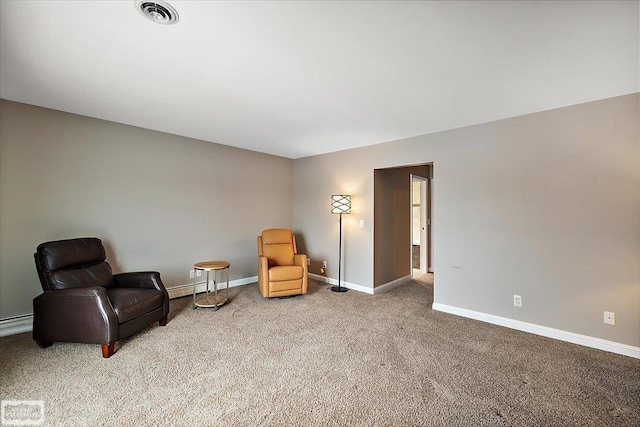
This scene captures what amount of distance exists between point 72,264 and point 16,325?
0.86m

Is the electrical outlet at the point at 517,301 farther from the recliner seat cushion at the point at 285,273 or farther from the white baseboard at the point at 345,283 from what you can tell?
the recliner seat cushion at the point at 285,273

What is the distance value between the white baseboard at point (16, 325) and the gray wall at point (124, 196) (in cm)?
6

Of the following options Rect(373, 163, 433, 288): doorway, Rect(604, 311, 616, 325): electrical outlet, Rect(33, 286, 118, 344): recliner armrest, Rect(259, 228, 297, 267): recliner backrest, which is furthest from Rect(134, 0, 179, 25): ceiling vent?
Rect(604, 311, 616, 325): electrical outlet

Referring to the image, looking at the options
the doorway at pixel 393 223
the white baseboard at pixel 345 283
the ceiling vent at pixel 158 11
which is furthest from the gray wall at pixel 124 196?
the ceiling vent at pixel 158 11

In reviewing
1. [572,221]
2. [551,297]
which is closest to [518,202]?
[572,221]

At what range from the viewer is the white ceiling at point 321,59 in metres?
1.52

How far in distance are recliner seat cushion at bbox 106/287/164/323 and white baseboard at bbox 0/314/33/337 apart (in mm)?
856

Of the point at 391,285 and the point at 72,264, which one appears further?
the point at 391,285

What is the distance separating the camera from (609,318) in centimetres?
248

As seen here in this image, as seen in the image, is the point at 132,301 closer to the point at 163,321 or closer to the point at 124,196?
the point at 163,321

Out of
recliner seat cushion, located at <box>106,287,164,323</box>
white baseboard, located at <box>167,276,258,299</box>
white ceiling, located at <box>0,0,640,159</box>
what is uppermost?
white ceiling, located at <box>0,0,640,159</box>

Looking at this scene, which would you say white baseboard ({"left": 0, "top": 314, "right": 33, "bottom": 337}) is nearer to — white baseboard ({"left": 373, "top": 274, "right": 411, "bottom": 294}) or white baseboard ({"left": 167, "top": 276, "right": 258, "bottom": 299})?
white baseboard ({"left": 167, "top": 276, "right": 258, "bottom": 299})

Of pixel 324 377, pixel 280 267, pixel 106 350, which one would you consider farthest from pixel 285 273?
pixel 106 350

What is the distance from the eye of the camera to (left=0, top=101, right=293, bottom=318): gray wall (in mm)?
2801
